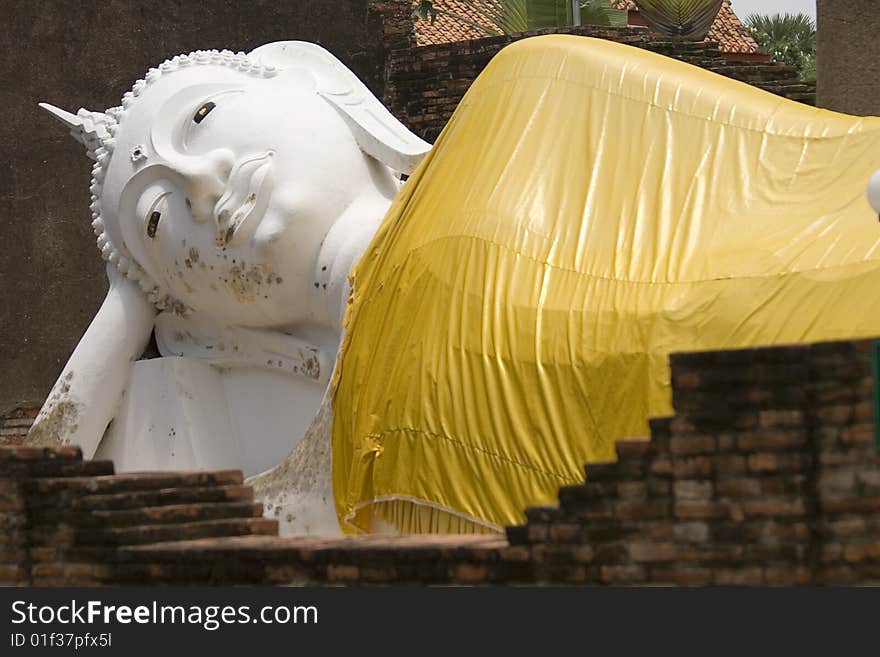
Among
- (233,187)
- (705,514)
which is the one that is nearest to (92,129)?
(233,187)

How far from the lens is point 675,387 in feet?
16.8

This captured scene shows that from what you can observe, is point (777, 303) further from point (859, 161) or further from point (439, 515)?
point (439, 515)

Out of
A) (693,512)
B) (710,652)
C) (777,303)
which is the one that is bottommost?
(710,652)

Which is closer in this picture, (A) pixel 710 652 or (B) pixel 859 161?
(A) pixel 710 652

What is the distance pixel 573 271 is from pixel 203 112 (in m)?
2.25

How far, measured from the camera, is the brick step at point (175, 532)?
6102 mm

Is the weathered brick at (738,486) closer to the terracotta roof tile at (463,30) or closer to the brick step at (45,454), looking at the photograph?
the brick step at (45,454)

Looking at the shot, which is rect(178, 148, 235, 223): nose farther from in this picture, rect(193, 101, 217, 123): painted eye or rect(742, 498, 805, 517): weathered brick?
rect(742, 498, 805, 517): weathered brick

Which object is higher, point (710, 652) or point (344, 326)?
point (344, 326)

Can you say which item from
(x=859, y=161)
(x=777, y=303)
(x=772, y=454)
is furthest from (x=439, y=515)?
(x=772, y=454)

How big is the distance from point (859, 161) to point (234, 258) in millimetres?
2708

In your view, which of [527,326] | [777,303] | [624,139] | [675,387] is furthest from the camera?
[624,139]

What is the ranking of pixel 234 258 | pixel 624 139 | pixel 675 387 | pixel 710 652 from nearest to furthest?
pixel 710 652 → pixel 675 387 → pixel 624 139 → pixel 234 258

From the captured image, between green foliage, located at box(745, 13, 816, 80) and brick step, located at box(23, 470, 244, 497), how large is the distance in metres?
23.8
